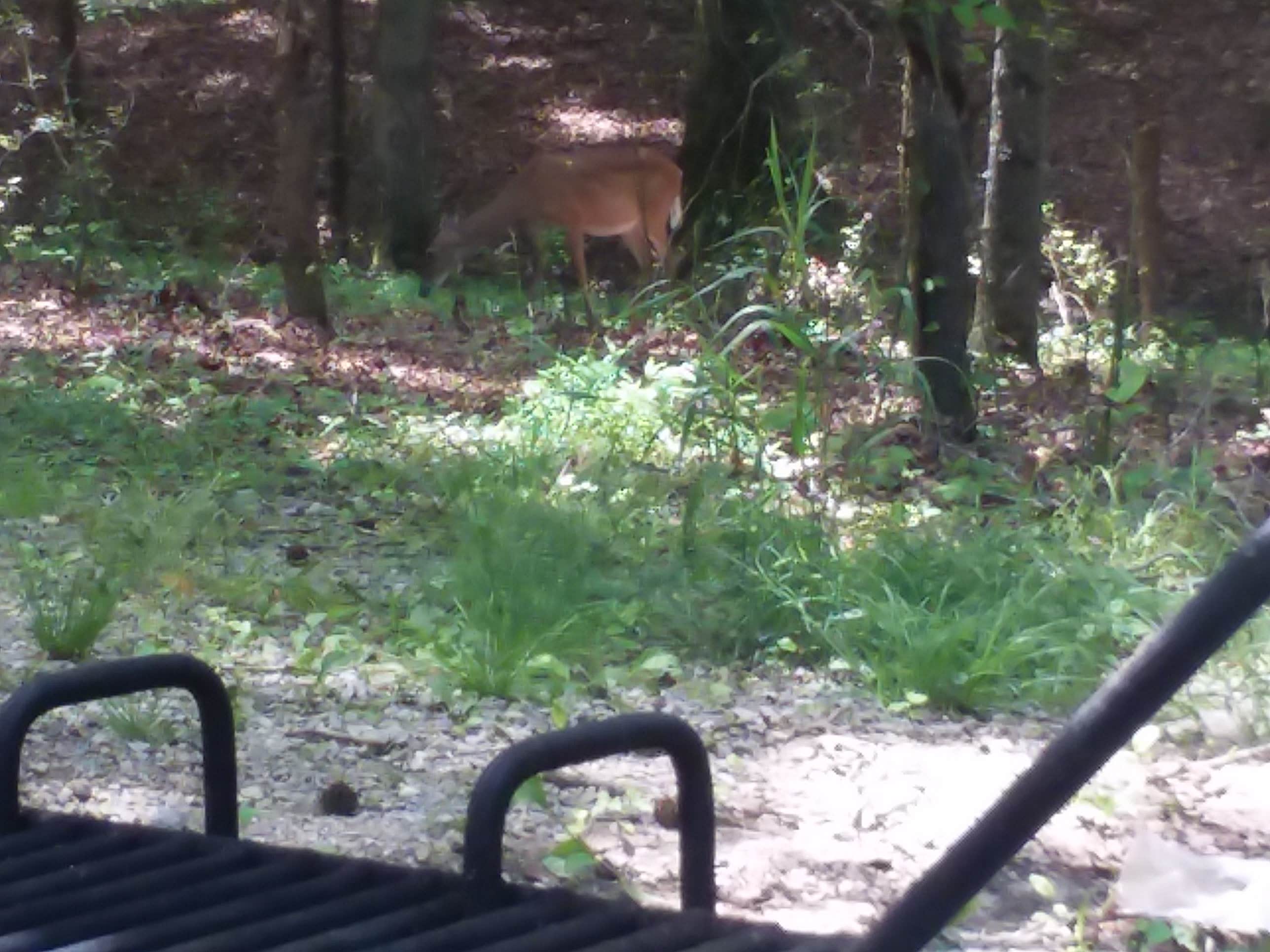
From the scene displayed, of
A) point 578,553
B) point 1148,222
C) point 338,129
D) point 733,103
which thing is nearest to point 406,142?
point 338,129

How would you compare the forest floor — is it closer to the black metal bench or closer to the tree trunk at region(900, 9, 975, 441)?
the tree trunk at region(900, 9, 975, 441)

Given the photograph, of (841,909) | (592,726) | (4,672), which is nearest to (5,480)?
(4,672)

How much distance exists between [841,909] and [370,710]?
160 centimetres

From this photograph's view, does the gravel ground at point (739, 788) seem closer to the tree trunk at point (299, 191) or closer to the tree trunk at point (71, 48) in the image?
the tree trunk at point (299, 191)

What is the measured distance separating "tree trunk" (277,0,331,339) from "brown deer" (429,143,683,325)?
4279mm

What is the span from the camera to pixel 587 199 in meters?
14.8

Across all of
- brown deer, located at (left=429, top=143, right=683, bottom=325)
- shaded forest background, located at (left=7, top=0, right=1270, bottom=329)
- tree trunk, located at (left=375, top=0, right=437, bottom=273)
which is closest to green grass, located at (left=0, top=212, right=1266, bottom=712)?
tree trunk, located at (left=375, top=0, right=437, bottom=273)

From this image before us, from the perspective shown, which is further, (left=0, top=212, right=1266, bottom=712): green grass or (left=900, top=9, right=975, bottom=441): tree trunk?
(left=900, top=9, right=975, bottom=441): tree trunk

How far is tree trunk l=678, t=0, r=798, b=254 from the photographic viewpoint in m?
13.1

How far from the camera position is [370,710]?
451 centimetres

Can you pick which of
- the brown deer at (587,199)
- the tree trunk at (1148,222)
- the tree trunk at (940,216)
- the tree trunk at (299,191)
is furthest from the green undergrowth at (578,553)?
the brown deer at (587,199)

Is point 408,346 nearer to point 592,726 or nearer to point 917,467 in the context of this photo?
point 917,467

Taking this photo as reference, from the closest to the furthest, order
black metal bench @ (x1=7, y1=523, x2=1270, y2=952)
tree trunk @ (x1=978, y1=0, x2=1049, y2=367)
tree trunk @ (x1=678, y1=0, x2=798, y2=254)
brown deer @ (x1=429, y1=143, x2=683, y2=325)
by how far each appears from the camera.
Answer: black metal bench @ (x1=7, y1=523, x2=1270, y2=952) → tree trunk @ (x1=978, y1=0, x2=1049, y2=367) → tree trunk @ (x1=678, y1=0, x2=798, y2=254) → brown deer @ (x1=429, y1=143, x2=683, y2=325)

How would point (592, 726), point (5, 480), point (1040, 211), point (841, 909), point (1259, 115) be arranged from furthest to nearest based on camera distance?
point (1259, 115), point (1040, 211), point (5, 480), point (841, 909), point (592, 726)
